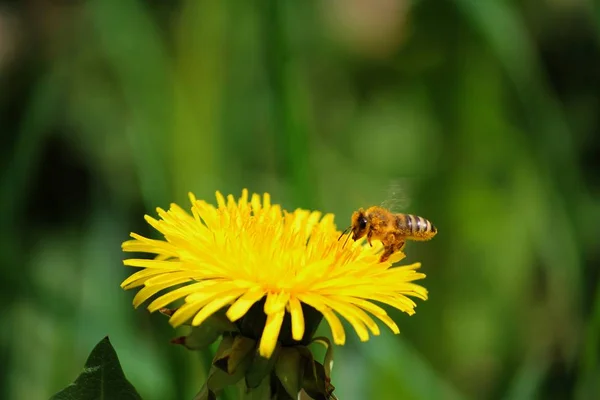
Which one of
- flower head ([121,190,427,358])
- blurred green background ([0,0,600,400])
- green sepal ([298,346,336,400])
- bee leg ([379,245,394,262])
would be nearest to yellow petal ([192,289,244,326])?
flower head ([121,190,427,358])

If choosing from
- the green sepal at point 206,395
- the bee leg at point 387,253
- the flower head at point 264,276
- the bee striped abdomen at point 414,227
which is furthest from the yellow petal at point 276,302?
the bee striped abdomen at point 414,227

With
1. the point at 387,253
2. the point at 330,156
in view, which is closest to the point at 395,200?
the point at 387,253

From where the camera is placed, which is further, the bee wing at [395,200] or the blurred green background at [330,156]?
the blurred green background at [330,156]

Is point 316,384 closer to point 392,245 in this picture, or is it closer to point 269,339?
point 269,339

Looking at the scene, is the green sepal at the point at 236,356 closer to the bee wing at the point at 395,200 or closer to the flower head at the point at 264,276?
the flower head at the point at 264,276

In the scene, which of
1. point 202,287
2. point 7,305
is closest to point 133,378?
point 7,305

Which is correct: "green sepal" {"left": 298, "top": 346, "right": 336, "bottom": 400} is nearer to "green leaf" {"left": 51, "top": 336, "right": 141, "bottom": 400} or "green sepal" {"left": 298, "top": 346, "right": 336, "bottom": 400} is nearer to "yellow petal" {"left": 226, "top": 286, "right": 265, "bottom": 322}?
"yellow petal" {"left": 226, "top": 286, "right": 265, "bottom": 322}
